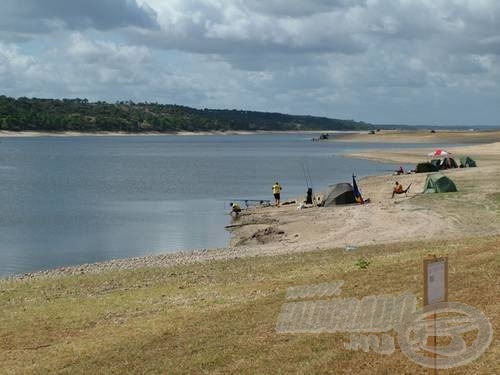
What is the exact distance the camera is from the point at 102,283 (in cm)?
1997

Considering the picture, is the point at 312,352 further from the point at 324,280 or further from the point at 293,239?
the point at 293,239

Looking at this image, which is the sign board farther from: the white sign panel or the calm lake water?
the calm lake water

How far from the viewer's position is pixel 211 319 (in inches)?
495

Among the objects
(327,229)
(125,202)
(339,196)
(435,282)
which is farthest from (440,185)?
(435,282)

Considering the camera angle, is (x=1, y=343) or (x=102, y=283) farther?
(x=102, y=283)

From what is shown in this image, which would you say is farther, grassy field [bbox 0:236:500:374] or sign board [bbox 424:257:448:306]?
grassy field [bbox 0:236:500:374]

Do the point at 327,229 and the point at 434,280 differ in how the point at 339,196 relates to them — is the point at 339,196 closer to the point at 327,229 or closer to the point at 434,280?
the point at 327,229

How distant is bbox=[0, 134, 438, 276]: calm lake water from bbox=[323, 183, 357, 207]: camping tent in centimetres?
587

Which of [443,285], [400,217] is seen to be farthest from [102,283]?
[400,217]

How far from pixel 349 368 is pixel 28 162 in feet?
343

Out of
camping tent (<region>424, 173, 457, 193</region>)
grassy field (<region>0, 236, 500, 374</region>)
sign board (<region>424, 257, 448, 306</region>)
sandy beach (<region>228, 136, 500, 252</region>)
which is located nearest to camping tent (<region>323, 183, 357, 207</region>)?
sandy beach (<region>228, 136, 500, 252</region>)

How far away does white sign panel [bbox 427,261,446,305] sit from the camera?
765 cm

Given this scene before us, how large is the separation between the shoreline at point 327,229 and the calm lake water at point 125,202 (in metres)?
2.27

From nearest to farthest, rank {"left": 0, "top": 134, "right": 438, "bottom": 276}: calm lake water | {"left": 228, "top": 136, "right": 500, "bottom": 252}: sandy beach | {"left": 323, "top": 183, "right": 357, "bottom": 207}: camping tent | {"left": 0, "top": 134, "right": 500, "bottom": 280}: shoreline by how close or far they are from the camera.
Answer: {"left": 0, "top": 134, "right": 500, "bottom": 280}: shoreline → {"left": 228, "top": 136, "right": 500, "bottom": 252}: sandy beach → {"left": 0, "top": 134, "right": 438, "bottom": 276}: calm lake water → {"left": 323, "top": 183, "right": 357, "bottom": 207}: camping tent
